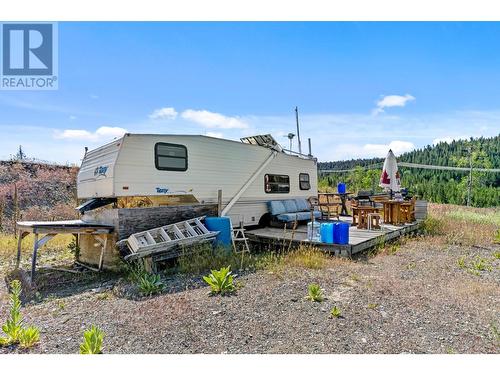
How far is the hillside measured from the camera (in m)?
15.9

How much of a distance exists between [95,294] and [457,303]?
534 cm

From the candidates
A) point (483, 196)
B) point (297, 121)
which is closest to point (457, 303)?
point (297, 121)

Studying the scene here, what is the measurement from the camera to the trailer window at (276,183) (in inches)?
411

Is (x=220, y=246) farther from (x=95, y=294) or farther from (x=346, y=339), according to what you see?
(x=346, y=339)

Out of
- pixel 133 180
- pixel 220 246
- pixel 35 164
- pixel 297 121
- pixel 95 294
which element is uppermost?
pixel 297 121

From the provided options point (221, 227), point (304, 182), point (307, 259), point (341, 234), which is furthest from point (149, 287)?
point (304, 182)

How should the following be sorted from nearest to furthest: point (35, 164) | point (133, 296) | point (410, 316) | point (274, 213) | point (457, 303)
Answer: point (410, 316)
point (457, 303)
point (133, 296)
point (274, 213)
point (35, 164)

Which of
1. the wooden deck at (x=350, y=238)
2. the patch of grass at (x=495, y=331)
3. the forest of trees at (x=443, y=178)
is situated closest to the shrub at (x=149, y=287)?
the wooden deck at (x=350, y=238)

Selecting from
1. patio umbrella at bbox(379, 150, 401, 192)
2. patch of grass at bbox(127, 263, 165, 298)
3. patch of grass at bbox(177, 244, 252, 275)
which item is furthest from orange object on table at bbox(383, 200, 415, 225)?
patch of grass at bbox(127, 263, 165, 298)

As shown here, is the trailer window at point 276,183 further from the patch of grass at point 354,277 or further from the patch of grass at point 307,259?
the patch of grass at point 354,277

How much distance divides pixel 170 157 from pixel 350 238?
4.64 meters

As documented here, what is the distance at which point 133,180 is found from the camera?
23.4 ft

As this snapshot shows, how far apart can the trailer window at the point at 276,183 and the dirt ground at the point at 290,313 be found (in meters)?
4.27

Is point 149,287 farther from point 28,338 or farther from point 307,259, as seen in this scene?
point 307,259
